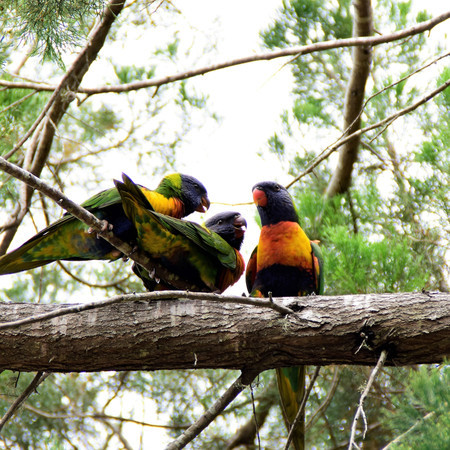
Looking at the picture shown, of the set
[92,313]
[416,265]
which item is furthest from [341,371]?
[92,313]

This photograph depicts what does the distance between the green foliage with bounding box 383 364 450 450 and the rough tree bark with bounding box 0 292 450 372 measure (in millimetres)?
182

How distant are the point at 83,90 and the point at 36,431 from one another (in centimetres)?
308

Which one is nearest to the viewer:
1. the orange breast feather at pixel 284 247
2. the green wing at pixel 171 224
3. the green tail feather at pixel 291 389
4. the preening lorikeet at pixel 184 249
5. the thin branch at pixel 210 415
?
the thin branch at pixel 210 415

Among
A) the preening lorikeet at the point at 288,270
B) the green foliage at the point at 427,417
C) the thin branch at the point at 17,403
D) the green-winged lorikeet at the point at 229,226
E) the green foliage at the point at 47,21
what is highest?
the green foliage at the point at 47,21

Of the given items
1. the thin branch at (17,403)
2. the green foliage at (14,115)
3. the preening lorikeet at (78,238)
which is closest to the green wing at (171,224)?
the preening lorikeet at (78,238)

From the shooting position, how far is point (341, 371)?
3.83 m

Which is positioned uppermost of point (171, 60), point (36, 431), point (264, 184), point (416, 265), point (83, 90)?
point (171, 60)

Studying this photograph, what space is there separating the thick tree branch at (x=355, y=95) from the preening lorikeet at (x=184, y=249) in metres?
1.14

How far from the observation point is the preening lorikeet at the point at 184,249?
2539 millimetres

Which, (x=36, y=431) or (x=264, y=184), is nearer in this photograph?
(x=264, y=184)

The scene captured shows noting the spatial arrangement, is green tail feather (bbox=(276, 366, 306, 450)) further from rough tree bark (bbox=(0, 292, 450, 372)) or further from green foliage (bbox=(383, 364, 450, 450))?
green foliage (bbox=(383, 364, 450, 450))

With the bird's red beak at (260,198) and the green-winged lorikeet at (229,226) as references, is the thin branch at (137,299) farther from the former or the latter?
the bird's red beak at (260,198)

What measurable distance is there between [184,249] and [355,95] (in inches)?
72.2

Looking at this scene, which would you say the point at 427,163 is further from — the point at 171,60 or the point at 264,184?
the point at 171,60
